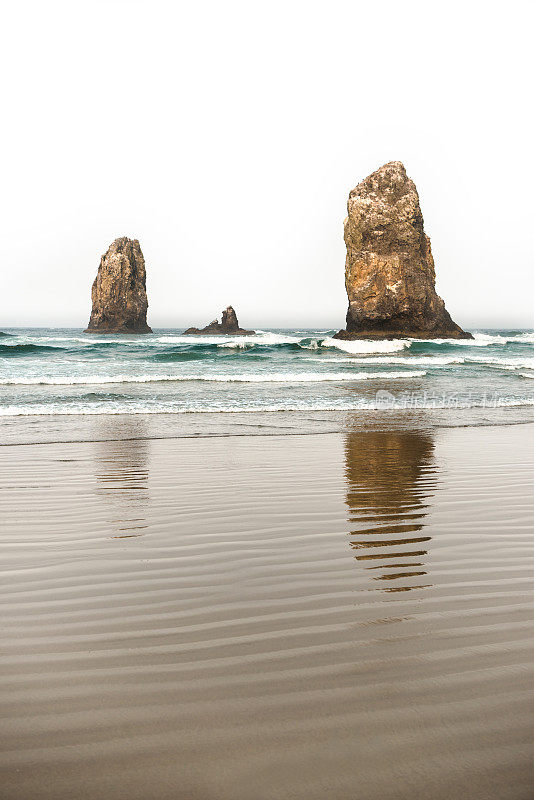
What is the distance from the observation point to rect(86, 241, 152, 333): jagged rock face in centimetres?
7025

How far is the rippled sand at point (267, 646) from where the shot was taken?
1.76 m

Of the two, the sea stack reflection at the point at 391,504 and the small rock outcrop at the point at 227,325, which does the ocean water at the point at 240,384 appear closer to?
the sea stack reflection at the point at 391,504

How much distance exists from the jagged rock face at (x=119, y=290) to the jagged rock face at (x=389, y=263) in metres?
35.6

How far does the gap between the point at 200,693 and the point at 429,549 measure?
2175 millimetres

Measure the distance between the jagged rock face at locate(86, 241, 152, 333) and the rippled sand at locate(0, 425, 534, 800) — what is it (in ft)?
224

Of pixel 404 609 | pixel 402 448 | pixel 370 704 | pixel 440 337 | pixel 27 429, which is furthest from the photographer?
pixel 440 337

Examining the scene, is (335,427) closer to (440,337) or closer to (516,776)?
(516,776)

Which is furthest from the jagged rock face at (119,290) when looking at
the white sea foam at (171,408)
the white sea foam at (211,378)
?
the white sea foam at (171,408)

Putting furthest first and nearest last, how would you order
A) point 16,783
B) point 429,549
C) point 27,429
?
point 27,429 < point 429,549 < point 16,783

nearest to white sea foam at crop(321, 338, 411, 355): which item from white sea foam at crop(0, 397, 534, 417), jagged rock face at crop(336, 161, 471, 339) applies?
jagged rock face at crop(336, 161, 471, 339)

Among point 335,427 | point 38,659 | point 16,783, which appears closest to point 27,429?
point 335,427

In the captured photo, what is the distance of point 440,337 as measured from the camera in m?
43.3

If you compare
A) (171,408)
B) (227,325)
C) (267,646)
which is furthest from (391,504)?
(227,325)

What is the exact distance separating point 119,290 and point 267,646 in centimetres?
7169
